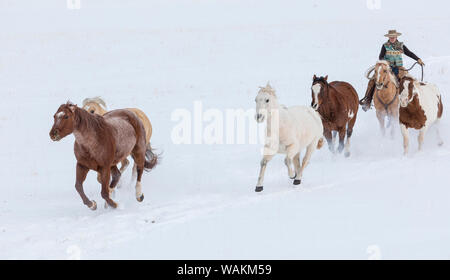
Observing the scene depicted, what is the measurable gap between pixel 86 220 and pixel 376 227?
398cm

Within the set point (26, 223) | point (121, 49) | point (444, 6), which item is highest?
point (444, 6)

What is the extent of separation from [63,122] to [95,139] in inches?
22.9

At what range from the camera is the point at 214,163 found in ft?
39.7

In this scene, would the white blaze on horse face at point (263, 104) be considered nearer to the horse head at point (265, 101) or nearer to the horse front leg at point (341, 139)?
the horse head at point (265, 101)

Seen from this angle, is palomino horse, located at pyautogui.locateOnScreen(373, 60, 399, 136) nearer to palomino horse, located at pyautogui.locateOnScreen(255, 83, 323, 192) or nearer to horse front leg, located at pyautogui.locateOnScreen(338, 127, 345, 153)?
horse front leg, located at pyautogui.locateOnScreen(338, 127, 345, 153)

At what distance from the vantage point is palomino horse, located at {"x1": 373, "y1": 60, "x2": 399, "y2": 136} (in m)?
11.4

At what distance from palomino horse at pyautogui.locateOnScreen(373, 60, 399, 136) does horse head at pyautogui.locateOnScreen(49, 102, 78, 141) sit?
6084mm

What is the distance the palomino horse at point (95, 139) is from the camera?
804 centimetres

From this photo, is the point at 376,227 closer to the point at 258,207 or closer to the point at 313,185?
the point at 258,207

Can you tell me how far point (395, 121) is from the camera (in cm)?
1223

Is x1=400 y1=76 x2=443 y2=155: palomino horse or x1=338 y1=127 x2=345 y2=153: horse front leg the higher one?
x1=400 y1=76 x2=443 y2=155: palomino horse

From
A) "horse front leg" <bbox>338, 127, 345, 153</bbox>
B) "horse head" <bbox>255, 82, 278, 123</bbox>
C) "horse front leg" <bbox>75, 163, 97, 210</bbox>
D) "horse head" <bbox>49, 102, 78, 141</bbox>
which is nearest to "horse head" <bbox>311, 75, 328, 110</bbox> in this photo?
"horse front leg" <bbox>338, 127, 345, 153</bbox>

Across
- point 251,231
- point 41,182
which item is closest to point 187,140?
point 41,182

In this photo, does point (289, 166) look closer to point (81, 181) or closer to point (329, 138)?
point (329, 138)
